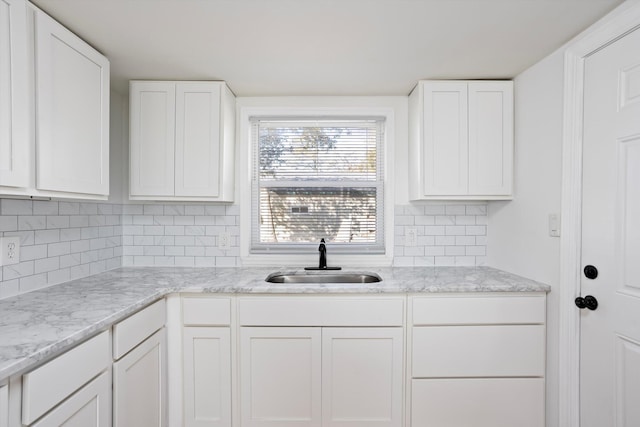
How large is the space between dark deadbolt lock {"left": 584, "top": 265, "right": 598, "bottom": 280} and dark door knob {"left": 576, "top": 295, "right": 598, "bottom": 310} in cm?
10

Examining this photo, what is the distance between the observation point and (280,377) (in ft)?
6.38

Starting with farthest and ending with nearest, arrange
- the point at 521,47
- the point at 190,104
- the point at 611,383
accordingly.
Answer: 1. the point at 190,104
2. the point at 521,47
3. the point at 611,383

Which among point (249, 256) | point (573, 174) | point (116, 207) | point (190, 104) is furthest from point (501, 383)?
point (116, 207)

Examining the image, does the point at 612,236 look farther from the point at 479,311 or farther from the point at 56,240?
the point at 56,240

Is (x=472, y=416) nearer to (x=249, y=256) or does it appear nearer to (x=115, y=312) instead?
(x=249, y=256)

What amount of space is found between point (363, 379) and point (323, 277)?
0.73m

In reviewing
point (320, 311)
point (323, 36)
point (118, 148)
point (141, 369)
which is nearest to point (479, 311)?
point (320, 311)

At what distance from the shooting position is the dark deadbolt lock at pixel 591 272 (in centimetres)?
160

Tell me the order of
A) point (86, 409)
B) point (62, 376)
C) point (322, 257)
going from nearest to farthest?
1. point (62, 376)
2. point (86, 409)
3. point (322, 257)

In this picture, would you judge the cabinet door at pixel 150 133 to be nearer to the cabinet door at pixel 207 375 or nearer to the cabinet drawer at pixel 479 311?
the cabinet door at pixel 207 375

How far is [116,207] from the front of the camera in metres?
2.46

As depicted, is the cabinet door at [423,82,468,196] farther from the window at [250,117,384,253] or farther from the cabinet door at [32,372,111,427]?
the cabinet door at [32,372,111,427]

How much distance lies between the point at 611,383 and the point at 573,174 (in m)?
0.97

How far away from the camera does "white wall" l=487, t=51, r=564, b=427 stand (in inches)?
72.6
